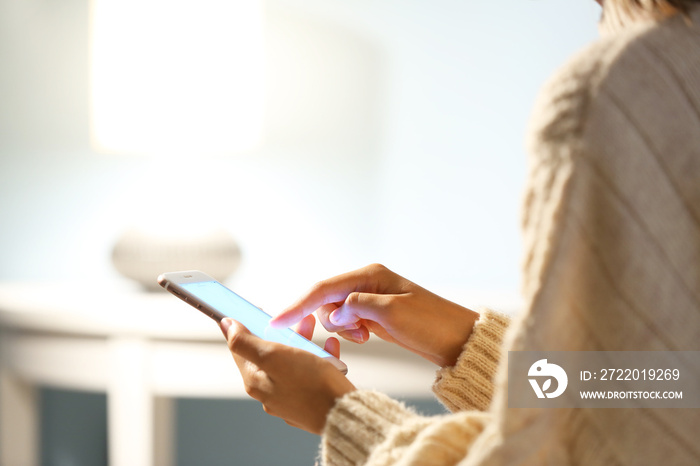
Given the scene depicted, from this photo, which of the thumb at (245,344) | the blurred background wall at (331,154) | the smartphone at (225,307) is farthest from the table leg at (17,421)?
the thumb at (245,344)

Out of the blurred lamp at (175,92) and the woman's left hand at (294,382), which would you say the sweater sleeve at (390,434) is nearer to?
the woman's left hand at (294,382)

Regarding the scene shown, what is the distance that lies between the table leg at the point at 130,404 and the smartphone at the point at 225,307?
37cm

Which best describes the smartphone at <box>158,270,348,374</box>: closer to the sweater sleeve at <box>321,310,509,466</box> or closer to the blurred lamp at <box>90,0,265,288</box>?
the sweater sleeve at <box>321,310,509,466</box>

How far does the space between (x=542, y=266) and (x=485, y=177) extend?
0.98m

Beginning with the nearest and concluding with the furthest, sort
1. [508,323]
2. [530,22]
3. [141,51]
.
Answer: [508,323] → [141,51] → [530,22]

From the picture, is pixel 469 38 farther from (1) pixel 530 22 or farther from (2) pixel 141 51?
(2) pixel 141 51

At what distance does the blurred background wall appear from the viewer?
129 centimetres

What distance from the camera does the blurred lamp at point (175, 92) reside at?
107 cm

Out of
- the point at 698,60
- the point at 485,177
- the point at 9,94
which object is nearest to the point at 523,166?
the point at 485,177

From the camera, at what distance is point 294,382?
487 mm

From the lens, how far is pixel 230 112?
1.10 metres

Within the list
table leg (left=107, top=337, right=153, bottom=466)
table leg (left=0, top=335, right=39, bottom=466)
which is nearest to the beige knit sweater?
table leg (left=107, top=337, right=153, bottom=466)

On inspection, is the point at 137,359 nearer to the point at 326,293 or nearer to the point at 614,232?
the point at 326,293

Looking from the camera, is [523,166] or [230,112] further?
[523,166]
